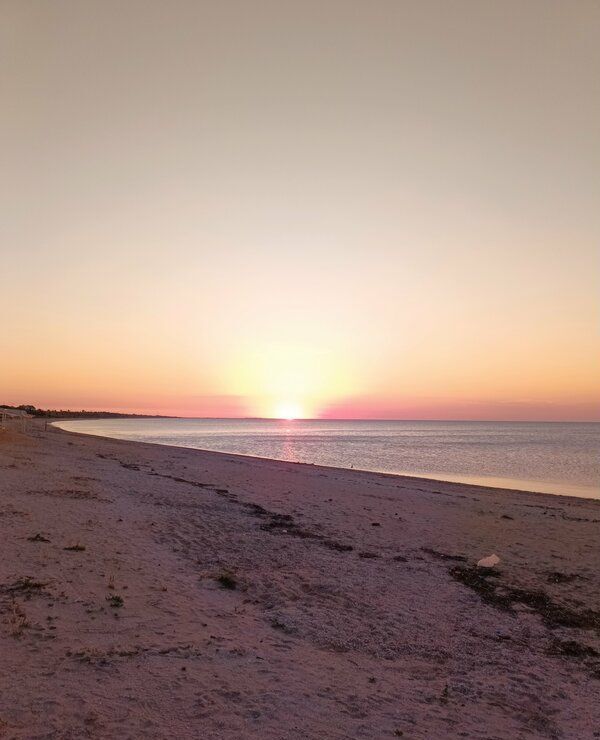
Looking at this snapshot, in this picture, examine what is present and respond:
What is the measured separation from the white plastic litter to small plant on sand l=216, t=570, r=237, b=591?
581 centimetres

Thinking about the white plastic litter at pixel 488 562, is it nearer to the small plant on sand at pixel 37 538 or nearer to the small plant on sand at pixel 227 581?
the small plant on sand at pixel 227 581

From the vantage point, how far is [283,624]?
8.29 m

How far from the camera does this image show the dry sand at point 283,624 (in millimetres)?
5703

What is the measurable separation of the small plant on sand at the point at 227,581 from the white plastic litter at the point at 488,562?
5.81 m

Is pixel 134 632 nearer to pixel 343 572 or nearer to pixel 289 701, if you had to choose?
pixel 289 701

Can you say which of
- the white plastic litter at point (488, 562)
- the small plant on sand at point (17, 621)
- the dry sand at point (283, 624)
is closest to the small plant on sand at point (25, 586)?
the dry sand at point (283, 624)

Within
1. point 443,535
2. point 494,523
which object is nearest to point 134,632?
point 443,535

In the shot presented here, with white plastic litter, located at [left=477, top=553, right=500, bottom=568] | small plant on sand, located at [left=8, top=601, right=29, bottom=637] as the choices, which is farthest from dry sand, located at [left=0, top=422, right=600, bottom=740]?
white plastic litter, located at [left=477, top=553, right=500, bottom=568]

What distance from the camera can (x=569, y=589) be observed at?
1109 centimetres

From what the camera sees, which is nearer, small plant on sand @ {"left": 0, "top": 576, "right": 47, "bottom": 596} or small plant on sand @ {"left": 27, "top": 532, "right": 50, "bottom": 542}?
small plant on sand @ {"left": 0, "top": 576, "right": 47, "bottom": 596}

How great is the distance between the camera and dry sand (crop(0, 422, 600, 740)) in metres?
5.70

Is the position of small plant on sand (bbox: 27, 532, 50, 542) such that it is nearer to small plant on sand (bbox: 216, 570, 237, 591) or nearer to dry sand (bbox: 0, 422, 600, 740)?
dry sand (bbox: 0, 422, 600, 740)

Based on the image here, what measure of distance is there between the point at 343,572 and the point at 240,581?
90.8 inches

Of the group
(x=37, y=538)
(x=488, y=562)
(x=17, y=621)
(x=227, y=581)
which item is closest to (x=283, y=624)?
(x=227, y=581)
